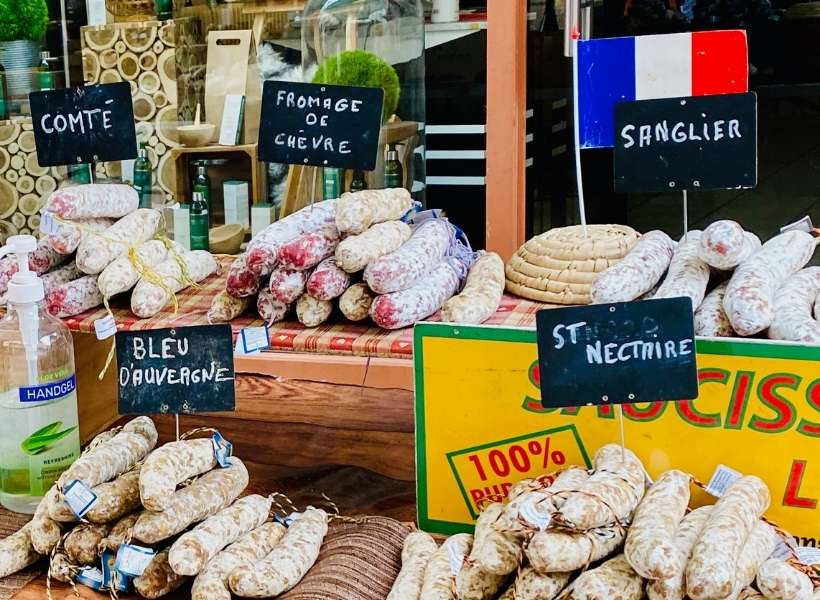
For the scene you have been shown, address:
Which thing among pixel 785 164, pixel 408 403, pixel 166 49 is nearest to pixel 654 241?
pixel 408 403

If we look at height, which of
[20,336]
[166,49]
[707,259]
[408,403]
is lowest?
[408,403]

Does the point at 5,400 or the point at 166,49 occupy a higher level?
the point at 166,49

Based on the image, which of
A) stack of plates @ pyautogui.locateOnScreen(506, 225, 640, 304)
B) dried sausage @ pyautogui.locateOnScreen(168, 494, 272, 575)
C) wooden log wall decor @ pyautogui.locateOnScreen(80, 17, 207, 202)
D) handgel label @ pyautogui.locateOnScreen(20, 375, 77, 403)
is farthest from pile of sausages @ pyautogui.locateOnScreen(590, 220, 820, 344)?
wooden log wall decor @ pyautogui.locateOnScreen(80, 17, 207, 202)

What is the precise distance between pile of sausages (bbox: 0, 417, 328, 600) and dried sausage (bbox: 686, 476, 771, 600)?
59cm

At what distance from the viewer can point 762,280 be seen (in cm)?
157

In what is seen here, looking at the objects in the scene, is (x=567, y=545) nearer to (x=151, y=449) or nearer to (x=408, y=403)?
(x=151, y=449)

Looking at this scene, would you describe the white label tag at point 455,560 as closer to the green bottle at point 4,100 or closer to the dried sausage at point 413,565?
the dried sausage at point 413,565

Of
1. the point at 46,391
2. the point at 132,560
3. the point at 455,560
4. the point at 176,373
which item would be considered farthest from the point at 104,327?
the point at 455,560

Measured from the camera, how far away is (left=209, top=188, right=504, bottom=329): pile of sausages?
1814 millimetres

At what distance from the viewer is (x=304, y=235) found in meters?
1.90

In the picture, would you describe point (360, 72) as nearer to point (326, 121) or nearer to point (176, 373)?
point (326, 121)

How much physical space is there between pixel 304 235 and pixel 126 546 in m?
0.66

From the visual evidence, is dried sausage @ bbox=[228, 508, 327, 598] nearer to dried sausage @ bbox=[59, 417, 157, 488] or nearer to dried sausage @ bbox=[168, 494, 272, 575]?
dried sausage @ bbox=[168, 494, 272, 575]

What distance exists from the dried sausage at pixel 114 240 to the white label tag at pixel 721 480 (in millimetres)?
1177
